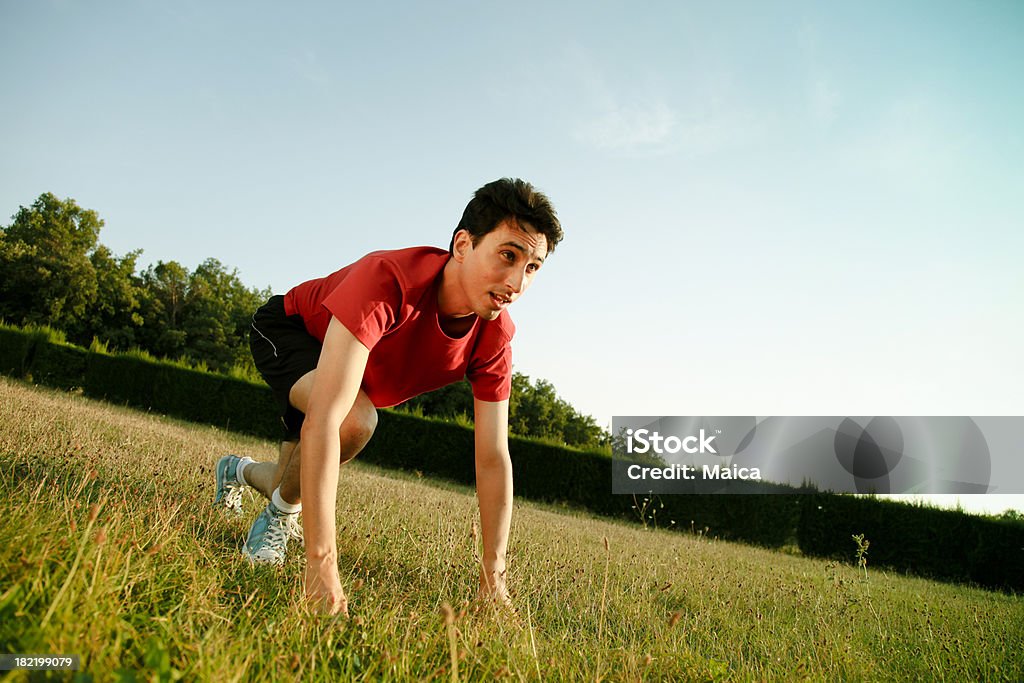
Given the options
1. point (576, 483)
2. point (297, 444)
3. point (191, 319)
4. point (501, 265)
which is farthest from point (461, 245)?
point (191, 319)

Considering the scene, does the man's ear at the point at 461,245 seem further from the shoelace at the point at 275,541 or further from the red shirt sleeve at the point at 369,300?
the shoelace at the point at 275,541

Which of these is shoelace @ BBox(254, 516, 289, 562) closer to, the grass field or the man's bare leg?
the grass field

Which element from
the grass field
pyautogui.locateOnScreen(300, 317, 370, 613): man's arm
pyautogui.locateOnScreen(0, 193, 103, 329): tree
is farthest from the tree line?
pyautogui.locateOnScreen(300, 317, 370, 613): man's arm

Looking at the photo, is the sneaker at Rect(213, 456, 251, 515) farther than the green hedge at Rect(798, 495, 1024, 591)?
No

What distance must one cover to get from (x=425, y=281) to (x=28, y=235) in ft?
161

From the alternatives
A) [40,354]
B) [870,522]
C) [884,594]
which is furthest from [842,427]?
[40,354]

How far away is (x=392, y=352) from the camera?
303 centimetres

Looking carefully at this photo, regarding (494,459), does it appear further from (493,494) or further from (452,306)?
(452,306)

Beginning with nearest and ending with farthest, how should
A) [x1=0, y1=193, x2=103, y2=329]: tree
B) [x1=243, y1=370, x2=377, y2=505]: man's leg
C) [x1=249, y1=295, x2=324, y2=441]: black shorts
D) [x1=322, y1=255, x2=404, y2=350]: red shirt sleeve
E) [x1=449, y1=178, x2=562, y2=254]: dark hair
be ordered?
[x1=322, y1=255, x2=404, y2=350]: red shirt sleeve < [x1=449, y1=178, x2=562, y2=254]: dark hair < [x1=243, y1=370, x2=377, y2=505]: man's leg < [x1=249, y1=295, x2=324, y2=441]: black shorts < [x1=0, y1=193, x2=103, y2=329]: tree

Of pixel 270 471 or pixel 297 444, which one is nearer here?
pixel 297 444

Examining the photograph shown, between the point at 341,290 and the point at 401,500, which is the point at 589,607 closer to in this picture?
the point at 341,290

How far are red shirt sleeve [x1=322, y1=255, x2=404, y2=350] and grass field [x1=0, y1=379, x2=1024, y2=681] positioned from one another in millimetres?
895

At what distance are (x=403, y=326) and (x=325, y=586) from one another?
1.12 meters

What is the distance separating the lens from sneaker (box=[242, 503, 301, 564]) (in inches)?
111
